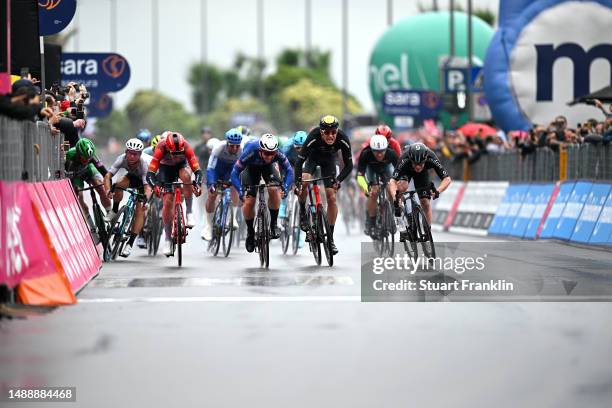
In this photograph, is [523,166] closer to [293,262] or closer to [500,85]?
[500,85]

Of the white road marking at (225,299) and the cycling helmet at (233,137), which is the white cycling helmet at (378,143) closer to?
the cycling helmet at (233,137)

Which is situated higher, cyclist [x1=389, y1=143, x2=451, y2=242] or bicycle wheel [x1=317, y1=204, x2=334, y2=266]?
cyclist [x1=389, y1=143, x2=451, y2=242]

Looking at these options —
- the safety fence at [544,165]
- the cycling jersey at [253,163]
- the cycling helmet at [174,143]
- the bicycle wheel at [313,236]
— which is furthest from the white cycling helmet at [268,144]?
the safety fence at [544,165]

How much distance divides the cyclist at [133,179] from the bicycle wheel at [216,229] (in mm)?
1297

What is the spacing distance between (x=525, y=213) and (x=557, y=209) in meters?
1.92

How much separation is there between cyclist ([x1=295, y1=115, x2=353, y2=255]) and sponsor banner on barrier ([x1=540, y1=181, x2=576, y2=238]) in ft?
17.8

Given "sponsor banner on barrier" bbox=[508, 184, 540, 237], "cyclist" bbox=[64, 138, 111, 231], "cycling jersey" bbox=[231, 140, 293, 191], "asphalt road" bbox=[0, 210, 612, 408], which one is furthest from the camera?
"sponsor banner on barrier" bbox=[508, 184, 540, 237]

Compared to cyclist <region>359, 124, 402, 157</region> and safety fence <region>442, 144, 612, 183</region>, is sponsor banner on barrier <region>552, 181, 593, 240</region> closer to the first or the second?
safety fence <region>442, 144, 612, 183</region>

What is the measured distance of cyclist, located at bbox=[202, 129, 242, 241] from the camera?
21688mm

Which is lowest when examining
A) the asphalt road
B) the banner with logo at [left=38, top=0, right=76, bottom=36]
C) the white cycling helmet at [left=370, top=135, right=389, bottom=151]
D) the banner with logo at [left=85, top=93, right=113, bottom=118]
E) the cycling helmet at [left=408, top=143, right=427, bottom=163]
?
the asphalt road

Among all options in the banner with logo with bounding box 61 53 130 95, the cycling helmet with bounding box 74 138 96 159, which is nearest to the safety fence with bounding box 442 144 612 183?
the cycling helmet with bounding box 74 138 96 159

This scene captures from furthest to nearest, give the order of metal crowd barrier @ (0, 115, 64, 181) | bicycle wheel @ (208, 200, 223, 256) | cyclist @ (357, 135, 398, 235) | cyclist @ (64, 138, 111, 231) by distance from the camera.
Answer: bicycle wheel @ (208, 200, 223, 256) < cyclist @ (357, 135, 398, 235) < cyclist @ (64, 138, 111, 231) < metal crowd barrier @ (0, 115, 64, 181)

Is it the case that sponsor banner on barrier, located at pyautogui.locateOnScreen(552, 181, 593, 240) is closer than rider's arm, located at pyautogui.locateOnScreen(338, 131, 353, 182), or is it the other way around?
rider's arm, located at pyautogui.locateOnScreen(338, 131, 353, 182)

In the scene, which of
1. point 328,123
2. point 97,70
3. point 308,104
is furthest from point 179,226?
point 308,104
